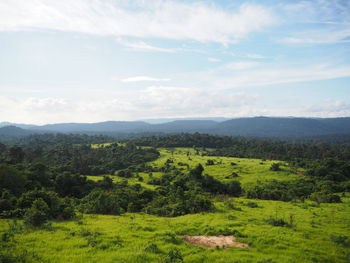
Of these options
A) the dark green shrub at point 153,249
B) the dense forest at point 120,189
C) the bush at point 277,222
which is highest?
the dark green shrub at point 153,249

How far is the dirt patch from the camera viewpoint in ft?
53.6

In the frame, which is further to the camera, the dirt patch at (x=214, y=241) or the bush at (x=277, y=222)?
the bush at (x=277, y=222)

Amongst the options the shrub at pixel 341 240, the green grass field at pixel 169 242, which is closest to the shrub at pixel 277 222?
the green grass field at pixel 169 242

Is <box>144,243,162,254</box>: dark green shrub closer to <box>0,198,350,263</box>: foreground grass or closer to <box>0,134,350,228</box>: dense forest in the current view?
<box>0,198,350,263</box>: foreground grass

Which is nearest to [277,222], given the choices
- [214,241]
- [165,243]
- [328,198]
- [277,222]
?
[277,222]

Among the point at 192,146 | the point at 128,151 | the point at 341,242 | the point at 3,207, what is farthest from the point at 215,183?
the point at 192,146

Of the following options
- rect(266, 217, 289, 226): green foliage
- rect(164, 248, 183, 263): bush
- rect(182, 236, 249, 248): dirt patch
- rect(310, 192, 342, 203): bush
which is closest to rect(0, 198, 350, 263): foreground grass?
rect(164, 248, 183, 263): bush

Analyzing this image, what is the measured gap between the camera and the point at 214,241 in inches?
675

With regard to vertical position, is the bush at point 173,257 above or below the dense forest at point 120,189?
above

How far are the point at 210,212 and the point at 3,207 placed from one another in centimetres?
2538

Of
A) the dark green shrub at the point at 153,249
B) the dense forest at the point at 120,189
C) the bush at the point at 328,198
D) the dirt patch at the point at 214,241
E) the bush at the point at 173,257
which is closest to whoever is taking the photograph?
the bush at the point at 173,257

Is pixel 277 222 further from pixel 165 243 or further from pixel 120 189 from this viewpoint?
pixel 120 189

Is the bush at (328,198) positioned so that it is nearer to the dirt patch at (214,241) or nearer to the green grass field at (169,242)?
the green grass field at (169,242)

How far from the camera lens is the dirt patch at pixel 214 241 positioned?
1634 centimetres
